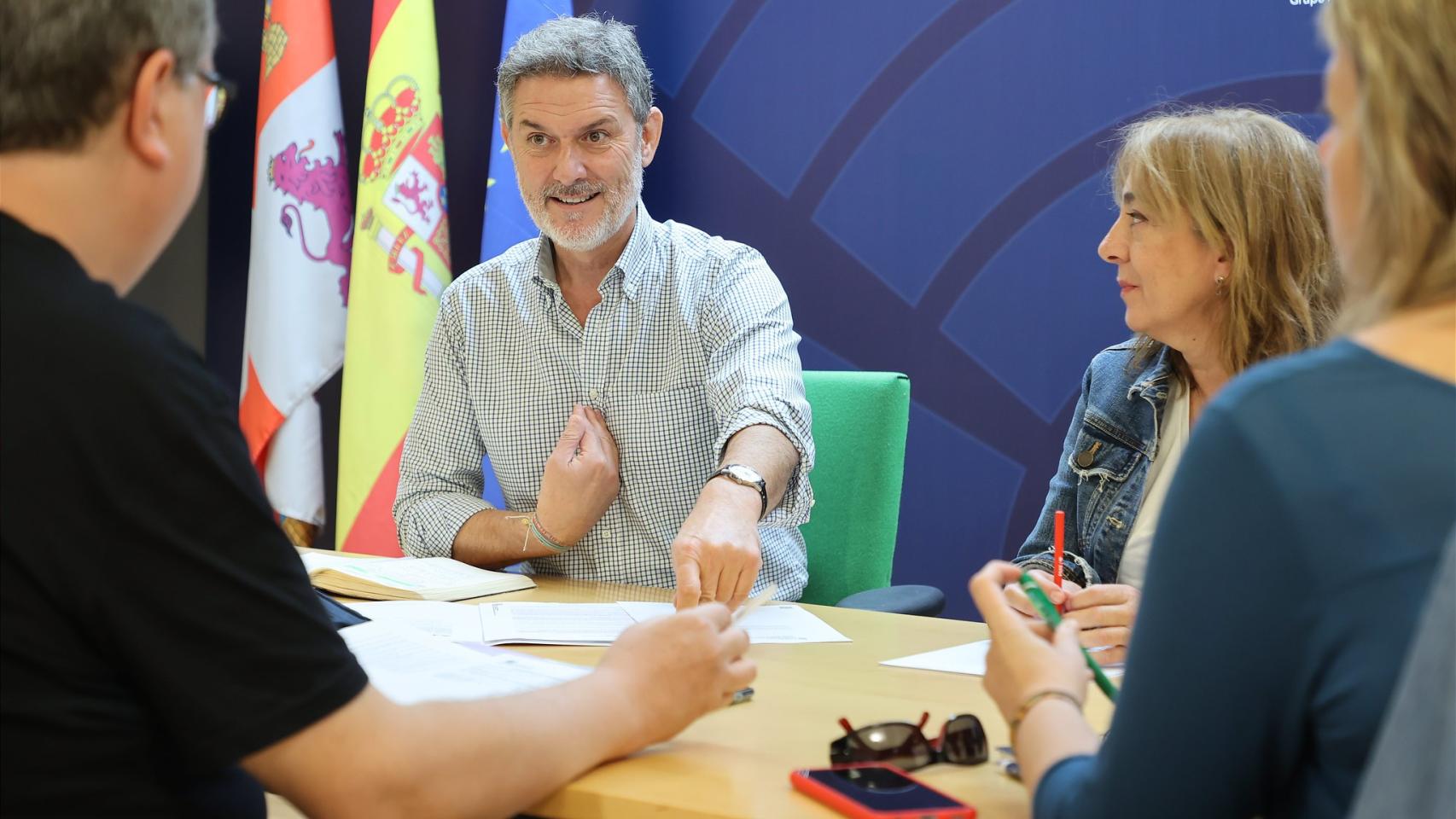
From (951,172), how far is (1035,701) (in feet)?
7.40

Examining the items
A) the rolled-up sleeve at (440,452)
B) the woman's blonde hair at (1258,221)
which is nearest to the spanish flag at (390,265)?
the rolled-up sleeve at (440,452)

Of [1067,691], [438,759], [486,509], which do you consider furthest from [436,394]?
[1067,691]

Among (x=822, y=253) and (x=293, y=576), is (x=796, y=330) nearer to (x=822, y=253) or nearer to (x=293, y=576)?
(x=822, y=253)

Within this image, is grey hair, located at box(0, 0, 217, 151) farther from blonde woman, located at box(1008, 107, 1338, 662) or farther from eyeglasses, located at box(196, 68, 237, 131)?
blonde woman, located at box(1008, 107, 1338, 662)

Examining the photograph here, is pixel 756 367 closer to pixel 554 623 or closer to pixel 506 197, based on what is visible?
pixel 554 623

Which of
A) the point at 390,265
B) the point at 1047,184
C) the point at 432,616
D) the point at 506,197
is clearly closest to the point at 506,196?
the point at 506,197

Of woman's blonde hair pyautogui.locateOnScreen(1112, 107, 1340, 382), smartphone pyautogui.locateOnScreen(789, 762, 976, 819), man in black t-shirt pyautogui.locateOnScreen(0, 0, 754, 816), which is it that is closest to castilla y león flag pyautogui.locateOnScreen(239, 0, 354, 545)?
A: woman's blonde hair pyautogui.locateOnScreen(1112, 107, 1340, 382)

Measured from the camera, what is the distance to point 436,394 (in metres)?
2.36

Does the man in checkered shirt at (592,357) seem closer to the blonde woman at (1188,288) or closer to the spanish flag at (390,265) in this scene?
the blonde woman at (1188,288)

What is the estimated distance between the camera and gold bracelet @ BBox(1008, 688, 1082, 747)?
0.96 m

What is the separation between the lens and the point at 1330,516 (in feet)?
2.37

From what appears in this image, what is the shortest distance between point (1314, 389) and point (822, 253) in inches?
98.2

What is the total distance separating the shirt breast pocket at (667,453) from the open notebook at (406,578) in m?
0.32

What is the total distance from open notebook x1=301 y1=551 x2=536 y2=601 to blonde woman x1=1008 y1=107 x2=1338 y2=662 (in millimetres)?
852
